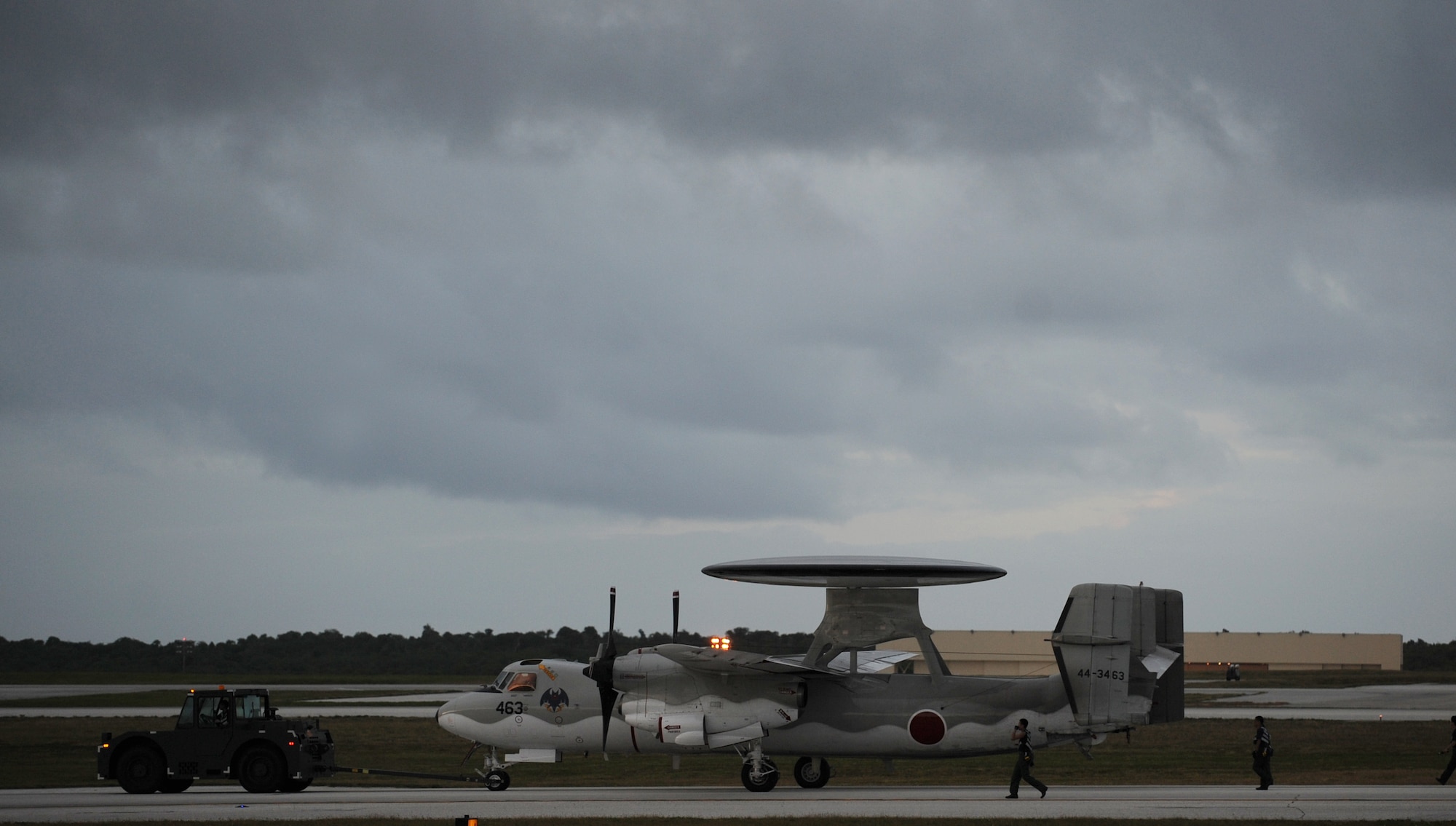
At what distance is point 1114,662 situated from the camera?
24.5m

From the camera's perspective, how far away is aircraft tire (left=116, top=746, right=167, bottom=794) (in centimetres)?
2492

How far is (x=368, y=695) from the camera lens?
6462 cm

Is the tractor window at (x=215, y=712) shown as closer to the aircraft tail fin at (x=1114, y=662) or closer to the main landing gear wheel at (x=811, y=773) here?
the main landing gear wheel at (x=811, y=773)

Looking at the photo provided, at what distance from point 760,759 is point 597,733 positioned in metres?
3.53

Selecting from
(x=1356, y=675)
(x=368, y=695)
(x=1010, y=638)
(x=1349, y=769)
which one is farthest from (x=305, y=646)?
(x=1349, y=769)

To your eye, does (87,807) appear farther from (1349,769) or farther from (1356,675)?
(1356,675)

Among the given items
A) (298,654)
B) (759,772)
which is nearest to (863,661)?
(759,772)

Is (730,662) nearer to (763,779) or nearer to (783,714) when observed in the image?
(783,714)

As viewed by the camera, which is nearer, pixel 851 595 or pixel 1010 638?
pixel 851 595

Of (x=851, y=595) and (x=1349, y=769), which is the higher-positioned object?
(x=851, y=595)

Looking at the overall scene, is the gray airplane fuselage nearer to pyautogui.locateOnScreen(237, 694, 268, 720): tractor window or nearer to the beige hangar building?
A: pyautogui.locateOnScreen(237, 694, 268, 720): tractor window

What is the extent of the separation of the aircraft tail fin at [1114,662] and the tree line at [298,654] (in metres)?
41.6

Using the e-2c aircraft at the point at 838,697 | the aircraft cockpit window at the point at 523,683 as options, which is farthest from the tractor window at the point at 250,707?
the aircraft cockpit window at the point at 523,683

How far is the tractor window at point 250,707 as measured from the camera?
25.1 meters
